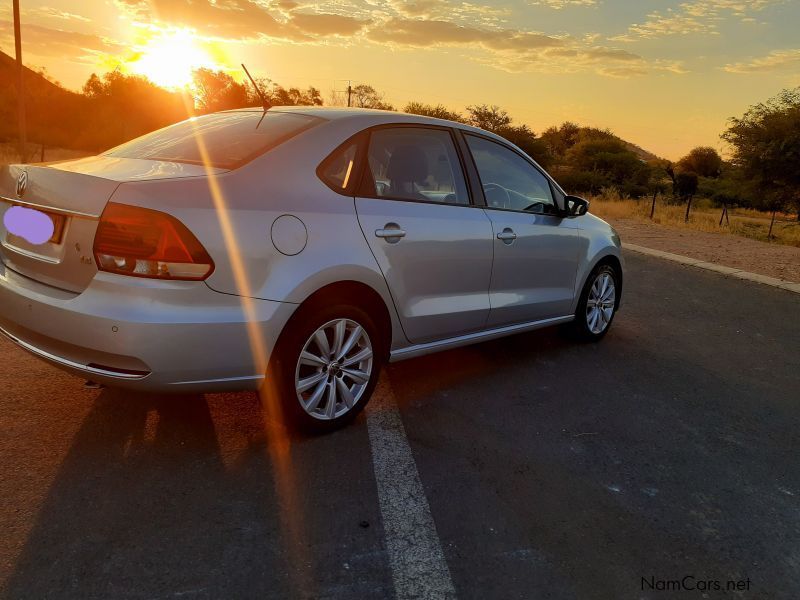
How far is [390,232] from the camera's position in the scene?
3.68 m

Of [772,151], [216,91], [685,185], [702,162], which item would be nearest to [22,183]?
[772,151]

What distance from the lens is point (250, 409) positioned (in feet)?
12.7

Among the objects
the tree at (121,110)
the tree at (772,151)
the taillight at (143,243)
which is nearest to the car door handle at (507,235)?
the taillight at (143,243)

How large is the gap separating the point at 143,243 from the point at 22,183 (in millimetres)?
925

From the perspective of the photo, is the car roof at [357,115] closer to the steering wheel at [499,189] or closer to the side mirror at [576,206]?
the steering wheel at [499,189]

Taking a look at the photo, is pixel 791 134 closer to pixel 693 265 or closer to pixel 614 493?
pixel 693 265

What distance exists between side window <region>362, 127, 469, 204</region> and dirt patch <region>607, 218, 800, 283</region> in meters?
7.74

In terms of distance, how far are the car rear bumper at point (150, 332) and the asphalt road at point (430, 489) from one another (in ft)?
1.56

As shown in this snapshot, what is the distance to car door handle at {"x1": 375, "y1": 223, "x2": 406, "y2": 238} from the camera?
3.62 meters

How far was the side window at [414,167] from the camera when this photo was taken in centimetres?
379

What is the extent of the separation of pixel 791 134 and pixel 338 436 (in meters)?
25.5

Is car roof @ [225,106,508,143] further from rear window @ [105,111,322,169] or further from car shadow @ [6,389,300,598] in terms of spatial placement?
car shadow @ [6,389,300,598]

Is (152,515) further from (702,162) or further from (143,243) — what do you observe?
(702,162)

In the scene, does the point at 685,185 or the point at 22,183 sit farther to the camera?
the point at 685,185
